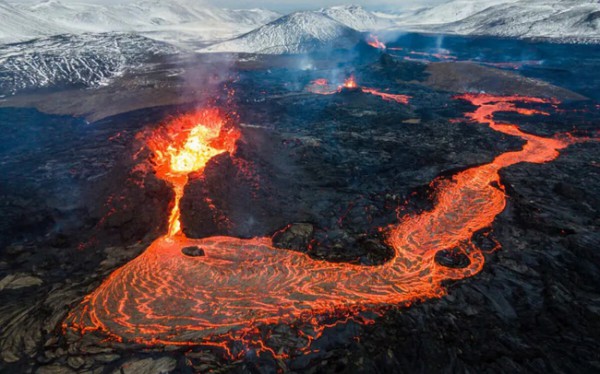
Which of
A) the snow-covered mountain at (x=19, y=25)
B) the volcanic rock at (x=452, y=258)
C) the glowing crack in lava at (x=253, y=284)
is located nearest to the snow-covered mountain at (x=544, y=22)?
the glowing crack in lava at (x=253, y=284)

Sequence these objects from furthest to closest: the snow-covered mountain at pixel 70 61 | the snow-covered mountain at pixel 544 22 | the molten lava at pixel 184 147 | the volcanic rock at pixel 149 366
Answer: the snow-covered mountain at pixel 544 22
the snow-covered mountain at pixel 70 61
the molten lava at pixel 184 147
the volcanic rock at pixel 149 366

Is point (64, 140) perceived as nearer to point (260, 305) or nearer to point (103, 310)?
point (103, 310)

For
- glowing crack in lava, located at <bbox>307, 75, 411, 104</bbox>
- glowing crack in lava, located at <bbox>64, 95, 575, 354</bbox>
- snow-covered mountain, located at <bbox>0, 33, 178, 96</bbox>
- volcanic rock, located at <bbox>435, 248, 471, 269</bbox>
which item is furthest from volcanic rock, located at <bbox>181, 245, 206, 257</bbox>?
snow-covered mountain, located at <bbox>0, 33, 178, 96</bbox>

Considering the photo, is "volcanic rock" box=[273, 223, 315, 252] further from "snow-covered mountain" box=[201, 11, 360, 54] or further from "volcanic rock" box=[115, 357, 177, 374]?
"snow-covered mountain" box=[201, 11, 360, 54]

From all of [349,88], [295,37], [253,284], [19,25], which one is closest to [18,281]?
[253,284]

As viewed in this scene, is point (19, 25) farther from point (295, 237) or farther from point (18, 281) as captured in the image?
point (295, 237)

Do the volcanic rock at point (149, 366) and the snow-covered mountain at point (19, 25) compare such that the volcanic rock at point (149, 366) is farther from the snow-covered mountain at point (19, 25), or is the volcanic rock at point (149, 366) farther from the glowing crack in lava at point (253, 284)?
the snow-covered mountain at point (19, 25)
